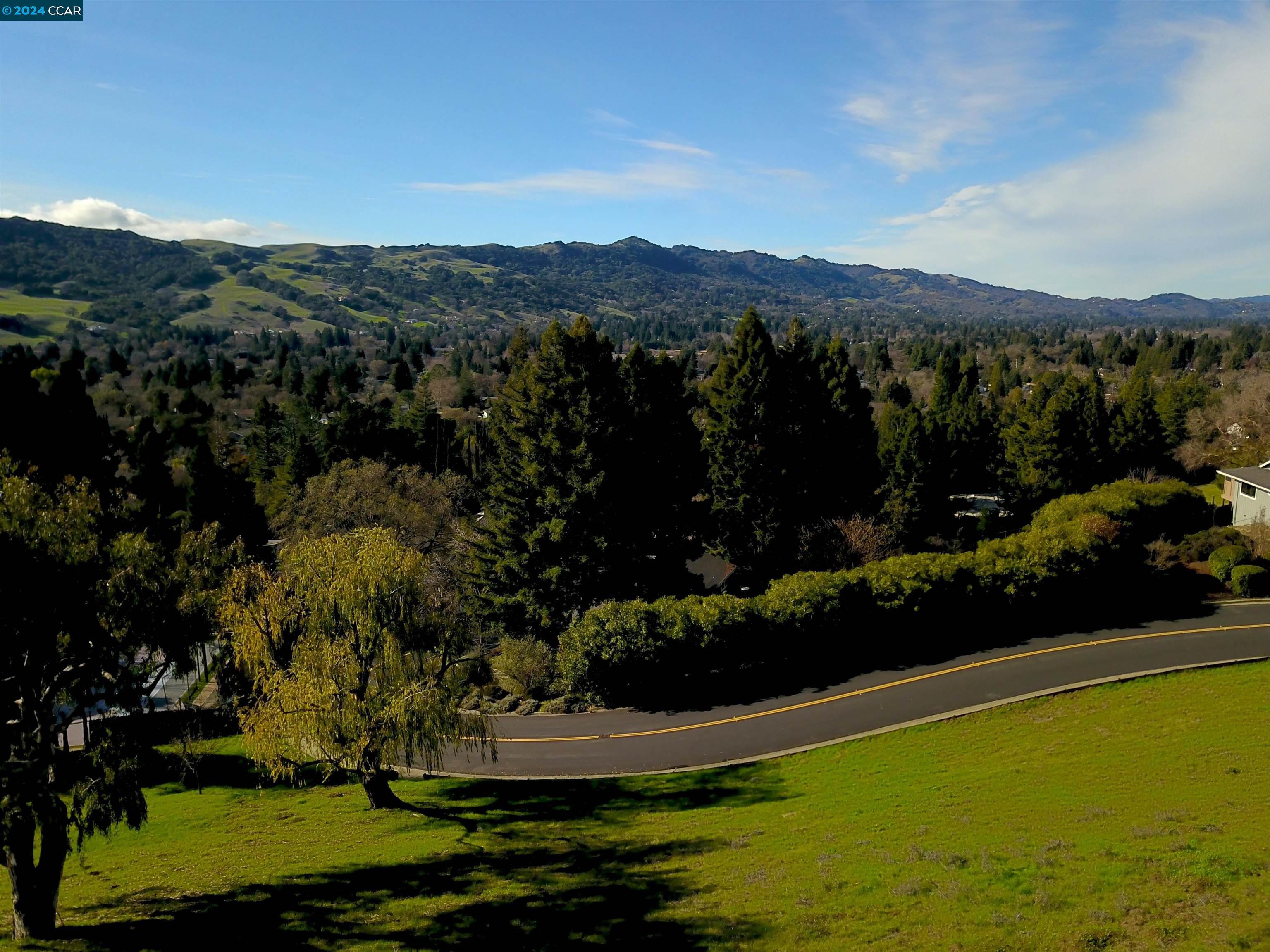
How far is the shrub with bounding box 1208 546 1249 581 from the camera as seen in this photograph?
30.1 m

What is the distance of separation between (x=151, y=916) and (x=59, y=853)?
1954 mm

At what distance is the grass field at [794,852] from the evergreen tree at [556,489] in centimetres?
1005

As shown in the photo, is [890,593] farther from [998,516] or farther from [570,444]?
[998,516]

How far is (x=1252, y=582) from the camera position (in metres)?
29.3

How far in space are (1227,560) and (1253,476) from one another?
15.5 metres

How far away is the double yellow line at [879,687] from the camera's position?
2375 centimetres

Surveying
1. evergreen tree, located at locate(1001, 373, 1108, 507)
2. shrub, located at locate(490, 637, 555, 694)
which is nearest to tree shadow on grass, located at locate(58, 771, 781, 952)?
shrub, located at locate(490, 637, 555, 694)

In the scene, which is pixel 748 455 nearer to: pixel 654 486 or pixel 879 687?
pixel 654 486

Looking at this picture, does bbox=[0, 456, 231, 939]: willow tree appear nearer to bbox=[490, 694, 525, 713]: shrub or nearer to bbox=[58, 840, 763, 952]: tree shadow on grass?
bbox=[58, 840, 763, 952]: tree shadow on grass

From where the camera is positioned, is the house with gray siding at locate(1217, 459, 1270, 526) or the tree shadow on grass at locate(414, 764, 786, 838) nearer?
the tree shadow on grass at locate(414, 764, 786, 838)

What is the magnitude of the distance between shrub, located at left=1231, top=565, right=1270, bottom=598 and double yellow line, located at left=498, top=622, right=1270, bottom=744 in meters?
3.38

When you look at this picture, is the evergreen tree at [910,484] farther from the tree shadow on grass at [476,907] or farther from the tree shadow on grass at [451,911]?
the tree shadow on grass at [451,911]

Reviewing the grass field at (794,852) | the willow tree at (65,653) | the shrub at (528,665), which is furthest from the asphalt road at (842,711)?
the willow tree at (65,653)

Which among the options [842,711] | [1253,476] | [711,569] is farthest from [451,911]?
[1253,476]
